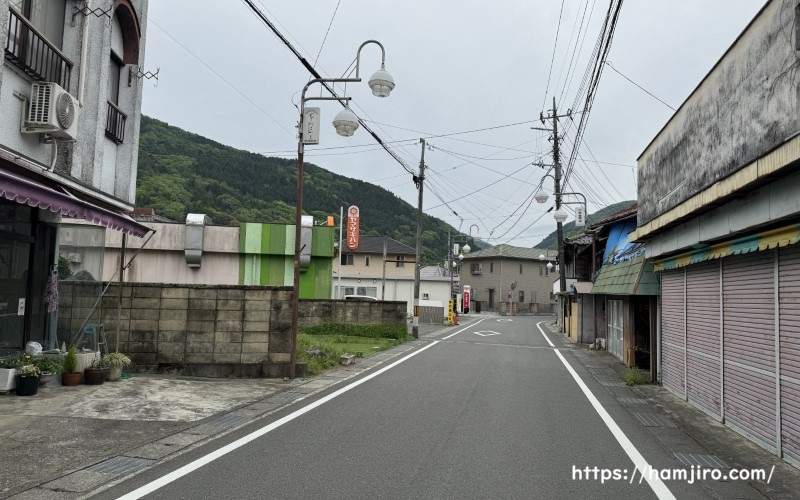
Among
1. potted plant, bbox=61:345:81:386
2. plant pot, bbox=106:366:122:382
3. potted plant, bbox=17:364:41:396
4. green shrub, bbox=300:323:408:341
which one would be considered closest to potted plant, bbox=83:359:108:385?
potted plant, bbox=61:345:81:386

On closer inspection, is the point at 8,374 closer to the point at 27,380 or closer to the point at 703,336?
the point at 27,380

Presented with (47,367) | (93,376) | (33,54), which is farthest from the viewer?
(93,376)

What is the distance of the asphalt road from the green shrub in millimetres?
13189

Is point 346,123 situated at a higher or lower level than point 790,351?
higher

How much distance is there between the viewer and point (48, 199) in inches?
293

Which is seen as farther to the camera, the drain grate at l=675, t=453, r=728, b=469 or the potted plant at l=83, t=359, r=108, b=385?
the potted plant at l=83, t=359, r=108, b=385

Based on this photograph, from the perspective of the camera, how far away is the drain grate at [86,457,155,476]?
5.50m

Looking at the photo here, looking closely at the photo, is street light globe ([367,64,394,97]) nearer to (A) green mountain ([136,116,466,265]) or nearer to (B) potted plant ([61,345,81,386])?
(B) potted plant ([61,345,81,386])

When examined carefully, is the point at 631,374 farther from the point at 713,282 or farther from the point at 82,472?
the point at 82,472

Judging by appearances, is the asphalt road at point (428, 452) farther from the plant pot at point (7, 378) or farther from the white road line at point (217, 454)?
the plant pot at point (7, 378)

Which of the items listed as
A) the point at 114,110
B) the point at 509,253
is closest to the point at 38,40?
the point at 114,110

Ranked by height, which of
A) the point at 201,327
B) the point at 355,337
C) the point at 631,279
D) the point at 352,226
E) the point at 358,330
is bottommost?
the point at 355,337

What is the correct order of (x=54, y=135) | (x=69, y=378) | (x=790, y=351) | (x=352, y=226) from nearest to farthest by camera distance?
(x=790, y=351), (x=54, y=135), (x=69, y=378), (x=352, y=226)

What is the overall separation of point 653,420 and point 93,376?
32.0 feet
